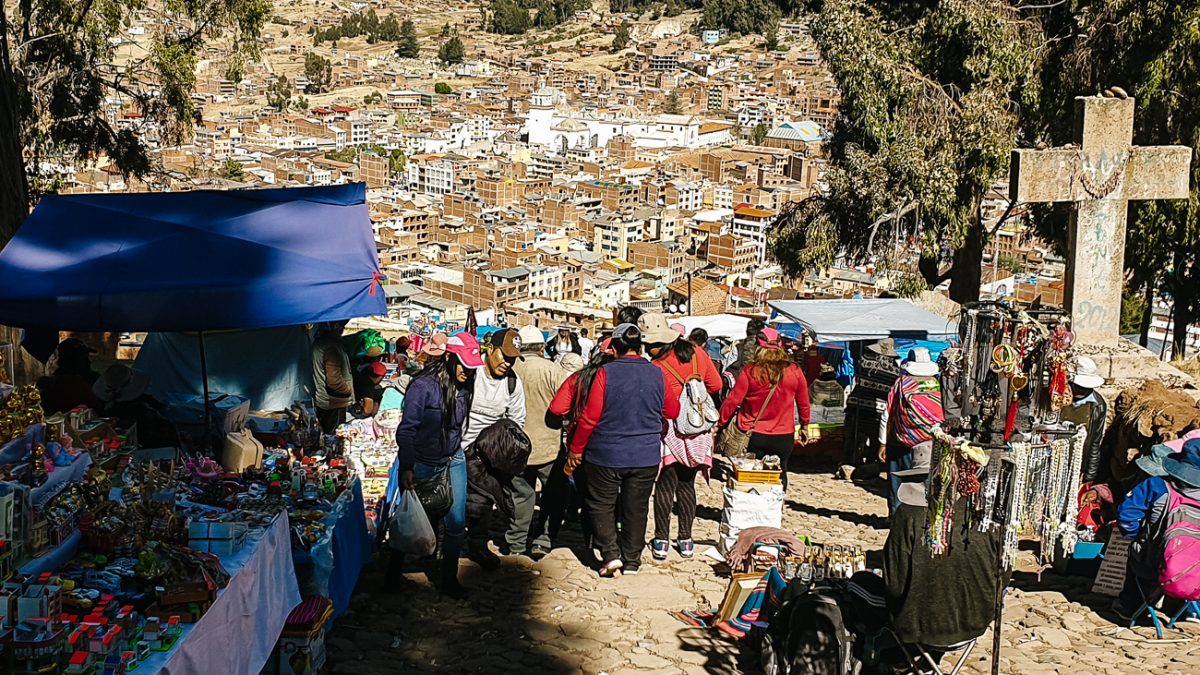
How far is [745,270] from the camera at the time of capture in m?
77.8

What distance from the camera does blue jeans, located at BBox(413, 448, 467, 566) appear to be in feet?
16.0

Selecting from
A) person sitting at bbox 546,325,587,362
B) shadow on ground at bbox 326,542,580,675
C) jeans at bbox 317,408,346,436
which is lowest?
shadow on ground at bbox 326,542,580,675

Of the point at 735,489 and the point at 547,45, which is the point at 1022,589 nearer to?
the point at 735,489

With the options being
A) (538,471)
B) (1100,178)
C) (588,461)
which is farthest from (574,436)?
(1100,178)

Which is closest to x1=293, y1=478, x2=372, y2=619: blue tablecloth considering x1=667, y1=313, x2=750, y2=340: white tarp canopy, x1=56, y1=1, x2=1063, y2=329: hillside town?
x1=667, y1=313, x2=750, y2=340: white tarp canopy

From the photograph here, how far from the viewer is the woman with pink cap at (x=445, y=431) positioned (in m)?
4.73

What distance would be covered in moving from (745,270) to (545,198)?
27.2 metres

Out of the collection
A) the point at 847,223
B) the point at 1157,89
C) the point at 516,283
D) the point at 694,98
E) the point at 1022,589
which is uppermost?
the point at 694,98

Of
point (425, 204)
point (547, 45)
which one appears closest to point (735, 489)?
point (425, 204)

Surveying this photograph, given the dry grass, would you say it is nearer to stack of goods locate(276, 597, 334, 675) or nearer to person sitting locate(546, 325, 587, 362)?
person sitting locate(546, 325, 587, 362)

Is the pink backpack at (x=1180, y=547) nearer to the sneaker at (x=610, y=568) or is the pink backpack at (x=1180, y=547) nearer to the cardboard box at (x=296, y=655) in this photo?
the sneaker at (x=610, y=568)

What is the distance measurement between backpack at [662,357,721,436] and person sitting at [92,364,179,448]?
224cm

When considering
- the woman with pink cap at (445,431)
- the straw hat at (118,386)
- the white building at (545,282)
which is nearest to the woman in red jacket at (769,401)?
the woman with pink cap at (445,431)

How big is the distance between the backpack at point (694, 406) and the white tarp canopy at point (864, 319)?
297cm
